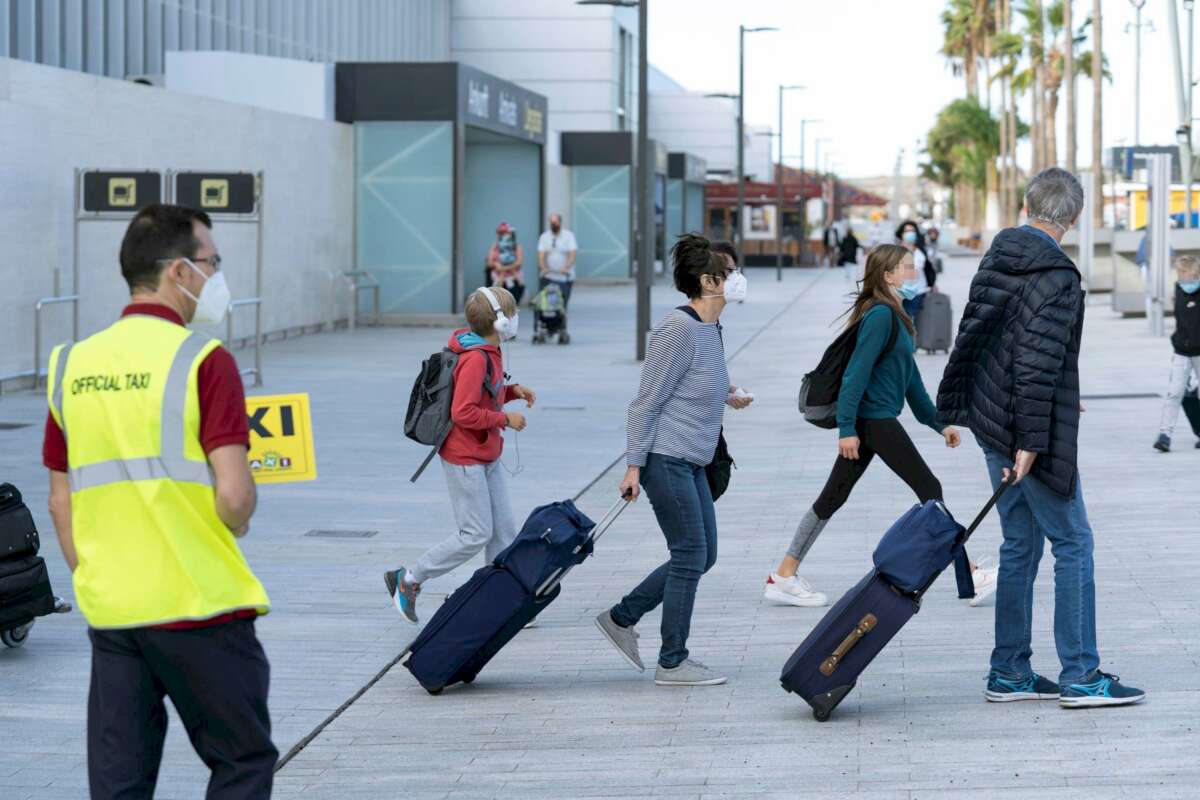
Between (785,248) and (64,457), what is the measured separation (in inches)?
2401

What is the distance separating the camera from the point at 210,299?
3.99 m

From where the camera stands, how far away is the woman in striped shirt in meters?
6.57

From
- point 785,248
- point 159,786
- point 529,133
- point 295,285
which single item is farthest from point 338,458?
point 785,248

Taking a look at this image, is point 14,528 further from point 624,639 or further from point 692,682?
point 692,682

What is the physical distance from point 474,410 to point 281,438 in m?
2.27

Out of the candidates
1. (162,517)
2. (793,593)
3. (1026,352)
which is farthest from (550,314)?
(162,517)

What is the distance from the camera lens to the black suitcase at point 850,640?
20.0ft

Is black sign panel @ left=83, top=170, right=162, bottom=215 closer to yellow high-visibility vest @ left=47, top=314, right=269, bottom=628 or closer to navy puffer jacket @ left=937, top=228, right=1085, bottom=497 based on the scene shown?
navy puffer jacket @ left=937, top=228, right=1085, bottom=497

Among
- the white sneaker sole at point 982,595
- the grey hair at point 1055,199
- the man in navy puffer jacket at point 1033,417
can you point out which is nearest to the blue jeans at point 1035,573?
the man in navy puffer jacket at point 1033,417

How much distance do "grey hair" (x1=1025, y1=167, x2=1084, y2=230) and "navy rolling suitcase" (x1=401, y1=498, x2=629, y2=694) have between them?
1658 mm

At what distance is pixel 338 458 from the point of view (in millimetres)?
13359

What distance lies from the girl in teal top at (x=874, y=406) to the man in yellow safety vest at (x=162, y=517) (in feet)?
13.6

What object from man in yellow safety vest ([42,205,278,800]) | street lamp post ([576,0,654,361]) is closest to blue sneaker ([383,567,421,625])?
man in yellow safety vest ([42,205,278,800])

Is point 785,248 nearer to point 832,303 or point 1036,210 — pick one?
point 832,303
